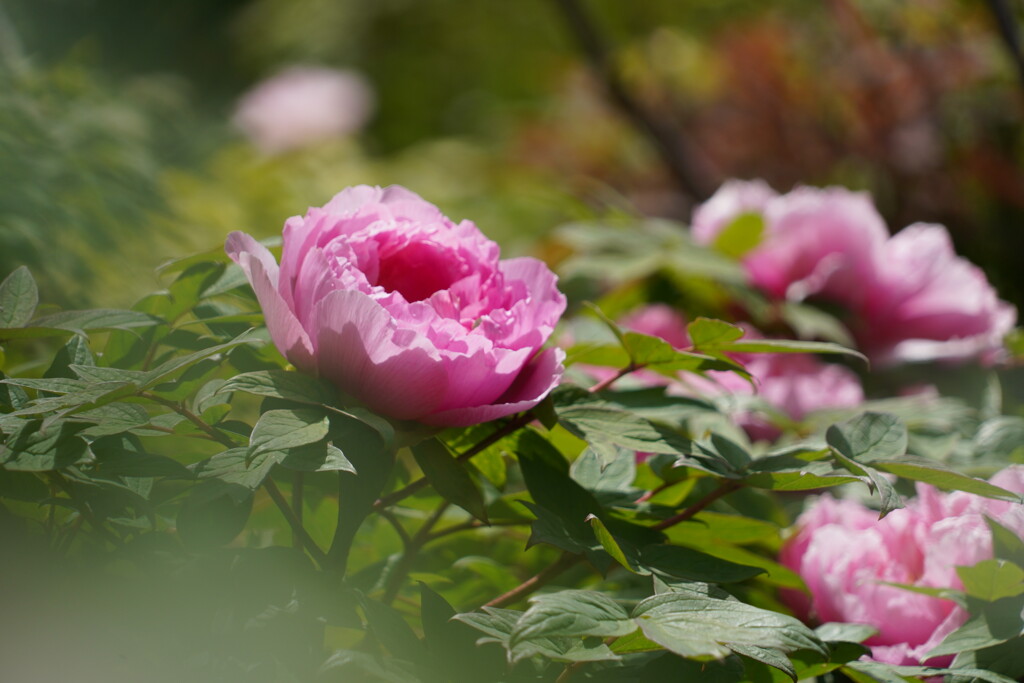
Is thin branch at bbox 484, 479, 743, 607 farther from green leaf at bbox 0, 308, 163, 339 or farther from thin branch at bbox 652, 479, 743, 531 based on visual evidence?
green leaf at bbox 0, 308, 163, 339

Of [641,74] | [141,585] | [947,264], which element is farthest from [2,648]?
[641,74]

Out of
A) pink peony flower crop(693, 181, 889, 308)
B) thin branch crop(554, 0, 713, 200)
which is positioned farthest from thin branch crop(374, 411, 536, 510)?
thin branch crop(554, 0, 713, 200)

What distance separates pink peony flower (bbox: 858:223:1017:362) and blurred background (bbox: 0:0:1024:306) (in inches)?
9.6

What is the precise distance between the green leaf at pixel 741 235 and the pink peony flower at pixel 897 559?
0.92ft

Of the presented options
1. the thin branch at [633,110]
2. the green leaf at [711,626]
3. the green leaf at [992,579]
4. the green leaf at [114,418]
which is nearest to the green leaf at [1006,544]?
the green leaf at [992,579]

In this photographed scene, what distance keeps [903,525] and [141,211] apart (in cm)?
62

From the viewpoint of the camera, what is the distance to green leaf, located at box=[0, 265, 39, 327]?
1.15 ft

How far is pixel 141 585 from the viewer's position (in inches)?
12.5

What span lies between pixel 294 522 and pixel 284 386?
0.06 m

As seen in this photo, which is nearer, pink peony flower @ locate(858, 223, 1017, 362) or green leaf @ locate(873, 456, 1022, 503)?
green leaf @ locate(873, 456, 1022, 503)

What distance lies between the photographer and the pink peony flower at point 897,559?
1.26ft

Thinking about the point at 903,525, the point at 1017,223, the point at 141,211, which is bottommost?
the point at 1017,223

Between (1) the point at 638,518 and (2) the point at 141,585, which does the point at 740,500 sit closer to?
(1) the point at 638,518

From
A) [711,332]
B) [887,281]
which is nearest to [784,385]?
[887,281]
